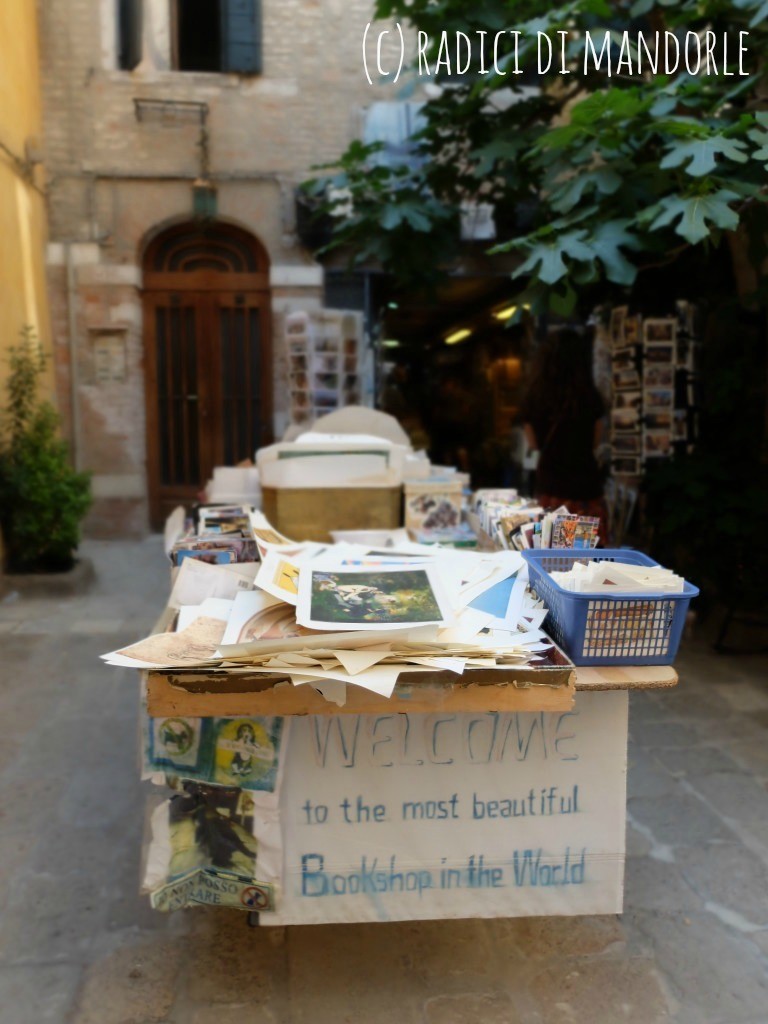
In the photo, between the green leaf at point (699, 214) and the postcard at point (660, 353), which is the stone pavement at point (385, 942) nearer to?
the green leaf at point (699, 214)

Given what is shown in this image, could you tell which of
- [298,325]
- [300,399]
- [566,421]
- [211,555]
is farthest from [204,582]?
[298,325]

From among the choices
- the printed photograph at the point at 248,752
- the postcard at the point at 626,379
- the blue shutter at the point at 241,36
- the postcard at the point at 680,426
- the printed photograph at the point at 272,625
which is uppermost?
the blue shutter at the point at 241,36

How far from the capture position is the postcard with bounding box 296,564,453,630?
74.6 inches

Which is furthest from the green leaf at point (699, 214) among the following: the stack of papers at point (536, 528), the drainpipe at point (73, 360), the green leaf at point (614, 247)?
the drainpipe at point (73, 360)

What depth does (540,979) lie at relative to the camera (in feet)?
7.33

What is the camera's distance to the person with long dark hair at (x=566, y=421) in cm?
520

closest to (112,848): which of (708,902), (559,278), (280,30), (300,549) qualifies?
(300,549)

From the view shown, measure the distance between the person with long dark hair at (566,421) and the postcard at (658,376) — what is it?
1.06 metres

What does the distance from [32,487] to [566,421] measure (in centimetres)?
413

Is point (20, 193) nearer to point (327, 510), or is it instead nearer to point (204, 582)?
point (327, 510)

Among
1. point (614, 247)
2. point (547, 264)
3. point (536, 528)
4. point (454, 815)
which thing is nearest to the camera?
point (454, 815)

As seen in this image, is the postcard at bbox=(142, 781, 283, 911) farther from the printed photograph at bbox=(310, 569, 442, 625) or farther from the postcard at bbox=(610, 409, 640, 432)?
the postcard at bbox=(610, 409, 640, 432)

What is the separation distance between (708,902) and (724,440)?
145 inches

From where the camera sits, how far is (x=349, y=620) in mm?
1904
